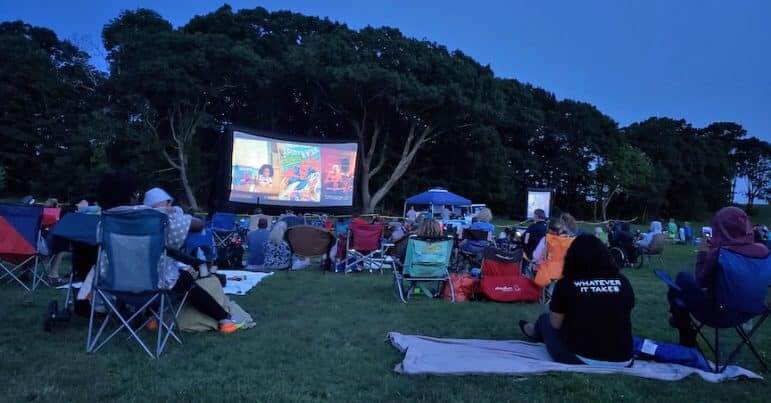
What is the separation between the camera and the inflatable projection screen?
16.4 m

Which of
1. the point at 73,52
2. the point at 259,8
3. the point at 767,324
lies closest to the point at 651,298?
the point at 767,324

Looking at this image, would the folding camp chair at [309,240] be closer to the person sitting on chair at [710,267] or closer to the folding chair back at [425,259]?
the folding chair back at [425,259]

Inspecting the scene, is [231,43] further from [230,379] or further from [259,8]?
[230,379]

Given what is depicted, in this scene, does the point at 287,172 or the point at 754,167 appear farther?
the point at 754,167

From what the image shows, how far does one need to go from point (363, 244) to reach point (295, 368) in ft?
16.0

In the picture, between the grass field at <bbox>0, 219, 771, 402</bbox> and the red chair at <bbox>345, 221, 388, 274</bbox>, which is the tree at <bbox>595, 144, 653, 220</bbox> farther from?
the grass field at <bbox>0, 219, 771, 402</bbox>

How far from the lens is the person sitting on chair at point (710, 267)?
3199mm

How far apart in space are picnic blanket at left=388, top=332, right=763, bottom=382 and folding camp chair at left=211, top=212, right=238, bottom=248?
7284 mm

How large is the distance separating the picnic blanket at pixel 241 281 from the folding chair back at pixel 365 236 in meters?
1.35

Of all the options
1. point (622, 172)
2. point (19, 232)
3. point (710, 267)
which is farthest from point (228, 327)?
point (622, 172)

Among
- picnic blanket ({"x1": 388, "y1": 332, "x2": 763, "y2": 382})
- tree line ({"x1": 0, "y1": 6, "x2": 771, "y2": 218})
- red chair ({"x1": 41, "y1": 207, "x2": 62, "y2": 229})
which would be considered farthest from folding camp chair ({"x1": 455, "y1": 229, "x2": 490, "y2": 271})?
tree line ({"x1": 0, "y1": 6, "x2": 771, "y2": 218})

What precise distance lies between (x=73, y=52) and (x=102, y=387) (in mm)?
27168

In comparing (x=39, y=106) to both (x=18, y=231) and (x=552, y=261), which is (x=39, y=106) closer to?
(x=18, y=231)

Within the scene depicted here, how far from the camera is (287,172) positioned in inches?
679
